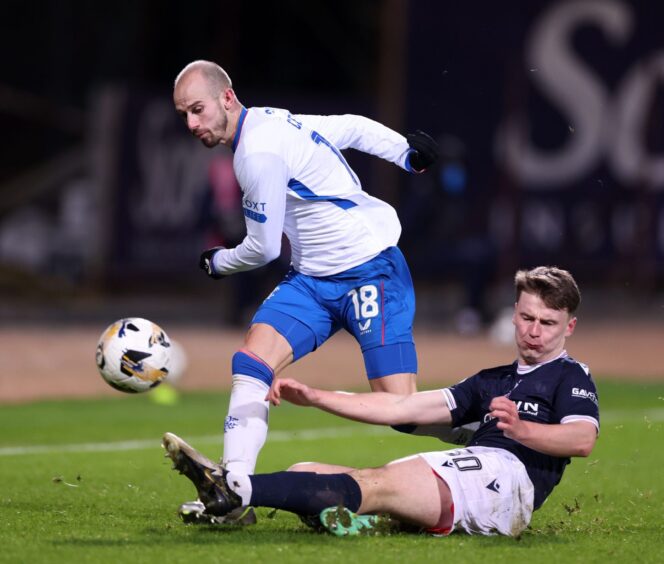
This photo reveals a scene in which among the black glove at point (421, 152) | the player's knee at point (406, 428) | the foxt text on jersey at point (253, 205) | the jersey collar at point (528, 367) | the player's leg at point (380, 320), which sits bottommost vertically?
the player's knee at point (406, 428)

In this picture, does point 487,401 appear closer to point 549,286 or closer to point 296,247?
point 549,286

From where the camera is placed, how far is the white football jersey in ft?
21.4

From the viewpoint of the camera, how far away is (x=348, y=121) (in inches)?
283

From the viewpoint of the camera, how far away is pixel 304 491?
5.81 meters

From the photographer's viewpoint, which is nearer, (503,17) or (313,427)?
(313,427)

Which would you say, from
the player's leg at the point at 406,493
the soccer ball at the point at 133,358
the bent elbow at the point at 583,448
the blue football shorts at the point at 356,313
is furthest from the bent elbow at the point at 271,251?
the bent elbow at the point at 583,448

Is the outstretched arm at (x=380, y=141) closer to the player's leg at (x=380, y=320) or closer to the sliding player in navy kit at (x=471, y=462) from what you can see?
the player's leg at (x=380, y=320)

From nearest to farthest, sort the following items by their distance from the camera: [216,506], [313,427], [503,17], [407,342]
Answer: [216,506] < [407,342] < [313,427] < [503,17]

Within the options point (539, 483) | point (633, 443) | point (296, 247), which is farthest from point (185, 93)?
point (633, 443)

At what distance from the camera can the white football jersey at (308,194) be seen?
6.51 metres

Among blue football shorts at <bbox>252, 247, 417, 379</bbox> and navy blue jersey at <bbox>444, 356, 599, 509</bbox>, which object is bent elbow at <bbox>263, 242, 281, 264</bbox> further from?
navy blue jersey at <bbox>444, 356, 599, 509</bbox>

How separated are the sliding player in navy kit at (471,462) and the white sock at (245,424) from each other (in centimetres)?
35

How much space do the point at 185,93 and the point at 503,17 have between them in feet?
45.3

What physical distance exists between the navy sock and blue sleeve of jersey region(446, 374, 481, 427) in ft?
2.11
